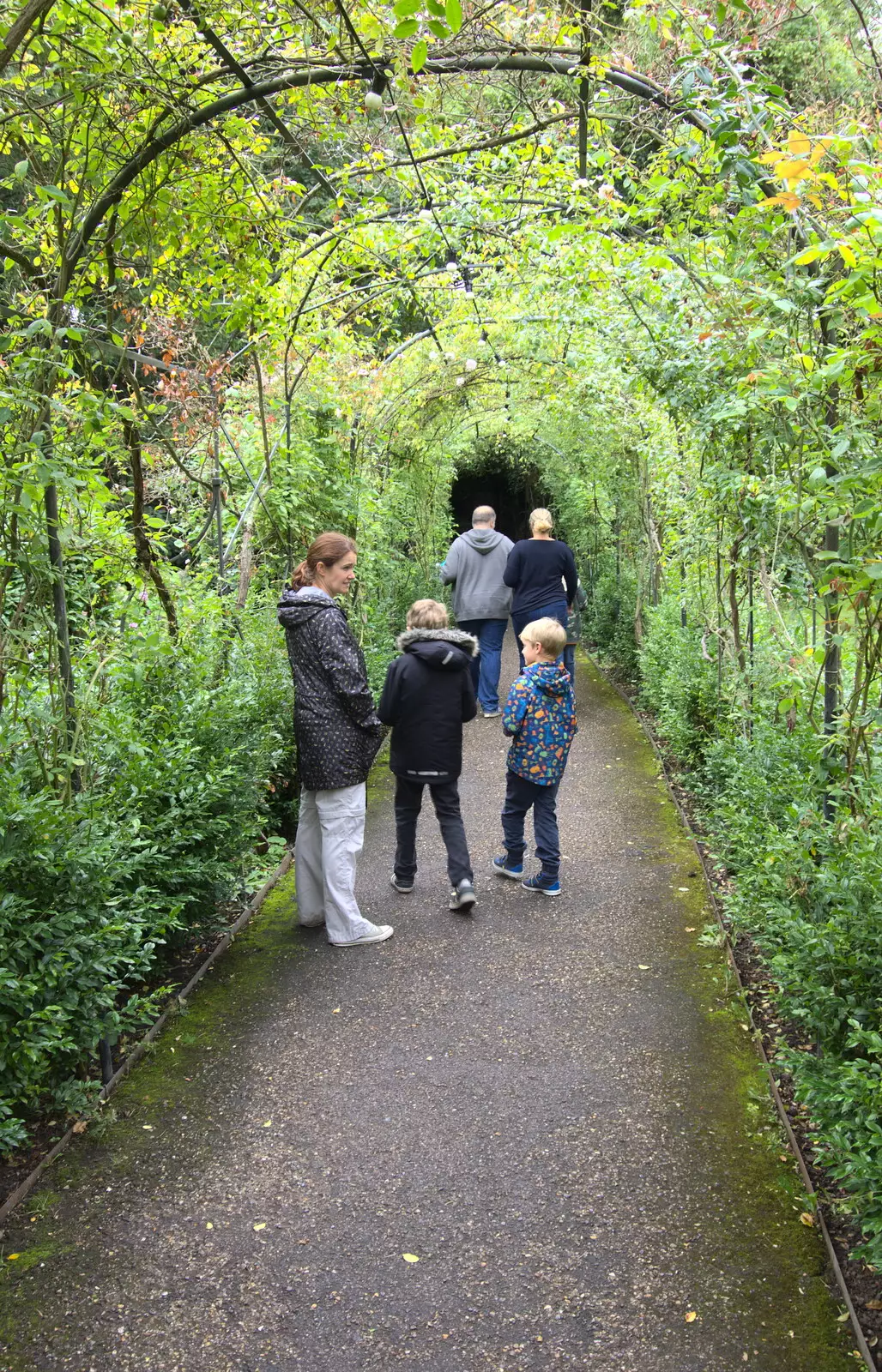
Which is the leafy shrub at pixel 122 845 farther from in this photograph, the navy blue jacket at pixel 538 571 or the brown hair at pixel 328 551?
the navy blue jacket at pixel 538 571

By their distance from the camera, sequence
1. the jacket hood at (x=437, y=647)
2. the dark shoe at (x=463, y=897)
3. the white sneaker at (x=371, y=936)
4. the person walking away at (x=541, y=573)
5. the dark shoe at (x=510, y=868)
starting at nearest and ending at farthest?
the white sneaker at (x=371, y=936) < the jacket hood at (x=437, y=647) < the dark shoe at (x=463, y=897) < the dark shoe at (x=510, y=868) < the person walking away at (x=541, y=573)

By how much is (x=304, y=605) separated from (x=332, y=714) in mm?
463

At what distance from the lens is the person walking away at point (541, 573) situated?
7637 millimetres

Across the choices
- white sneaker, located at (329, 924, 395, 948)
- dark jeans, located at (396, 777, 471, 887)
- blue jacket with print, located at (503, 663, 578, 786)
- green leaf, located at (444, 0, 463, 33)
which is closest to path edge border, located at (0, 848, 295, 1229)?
white sneaker, located at (329, 924, 395, 948)

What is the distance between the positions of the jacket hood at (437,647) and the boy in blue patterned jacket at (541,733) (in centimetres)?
32

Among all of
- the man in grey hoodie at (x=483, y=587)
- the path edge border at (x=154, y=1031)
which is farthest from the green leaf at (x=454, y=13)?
the man in grey hoodie at (x=483, y=587)

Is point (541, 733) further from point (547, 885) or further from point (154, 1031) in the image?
point (154, 1031)

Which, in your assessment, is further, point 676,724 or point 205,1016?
point 676,724

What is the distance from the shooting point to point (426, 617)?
A: 177 inches

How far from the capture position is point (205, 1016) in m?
3.68

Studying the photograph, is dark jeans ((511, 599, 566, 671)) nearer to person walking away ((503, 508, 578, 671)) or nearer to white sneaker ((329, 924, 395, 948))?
person walking away ((503, 508, 578, 671))

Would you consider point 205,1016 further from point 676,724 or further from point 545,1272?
point 676,724

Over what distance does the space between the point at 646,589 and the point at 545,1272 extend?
808 centimetres

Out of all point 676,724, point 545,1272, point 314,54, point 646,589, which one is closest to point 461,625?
point 646,589
